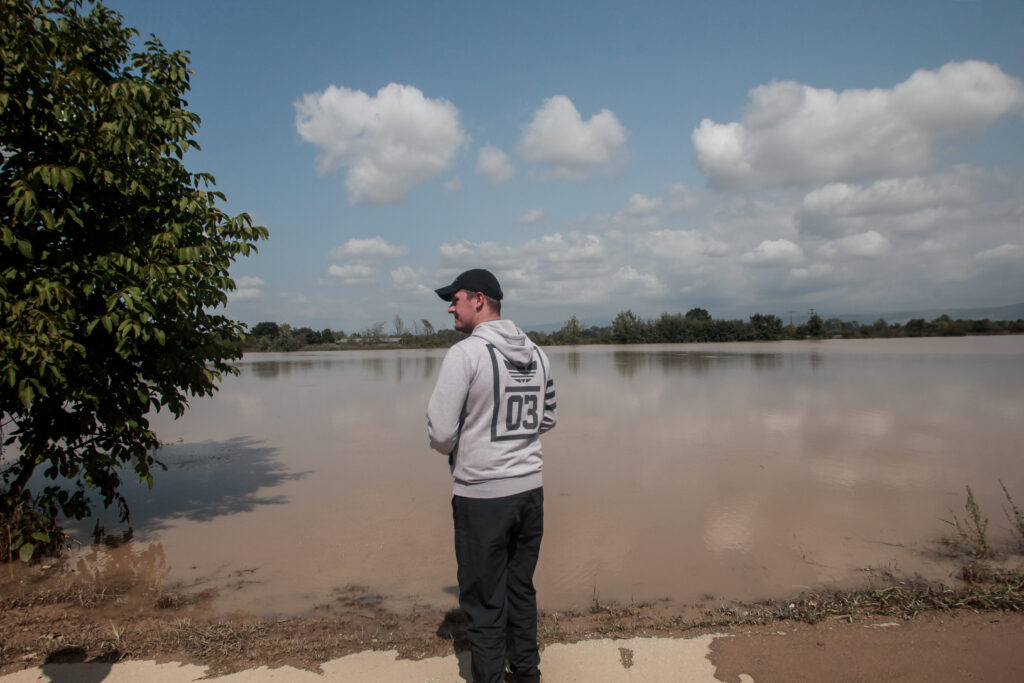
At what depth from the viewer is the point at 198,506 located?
798cm

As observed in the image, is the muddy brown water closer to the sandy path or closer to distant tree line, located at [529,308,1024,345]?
the sandy path

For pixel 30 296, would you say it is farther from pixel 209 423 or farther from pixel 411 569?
pixel 209 423

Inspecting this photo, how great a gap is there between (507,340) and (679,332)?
9050 cm

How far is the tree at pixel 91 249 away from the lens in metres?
4.85

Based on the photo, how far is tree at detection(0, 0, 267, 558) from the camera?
4.85m

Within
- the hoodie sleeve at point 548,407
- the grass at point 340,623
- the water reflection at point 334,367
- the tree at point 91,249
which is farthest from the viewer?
the water reflection at point 334,367

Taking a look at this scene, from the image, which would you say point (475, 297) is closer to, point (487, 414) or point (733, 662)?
point (487, 414)

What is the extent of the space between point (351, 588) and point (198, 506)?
153 inches

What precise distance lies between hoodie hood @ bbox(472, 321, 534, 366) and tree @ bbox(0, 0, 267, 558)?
142 inches

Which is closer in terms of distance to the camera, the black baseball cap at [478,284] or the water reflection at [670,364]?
the black baseball cap at [478,284]

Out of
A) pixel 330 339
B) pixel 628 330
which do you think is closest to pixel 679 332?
pixel 628 330

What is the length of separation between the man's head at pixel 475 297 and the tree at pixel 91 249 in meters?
3.40

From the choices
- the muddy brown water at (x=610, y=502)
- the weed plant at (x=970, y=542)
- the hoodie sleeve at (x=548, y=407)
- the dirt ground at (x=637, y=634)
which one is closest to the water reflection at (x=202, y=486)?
the muddy brown water at (x=610, y=502)

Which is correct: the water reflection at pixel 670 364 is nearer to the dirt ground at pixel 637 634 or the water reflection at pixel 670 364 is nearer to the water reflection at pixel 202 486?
the water reflection at pixel 202 486
